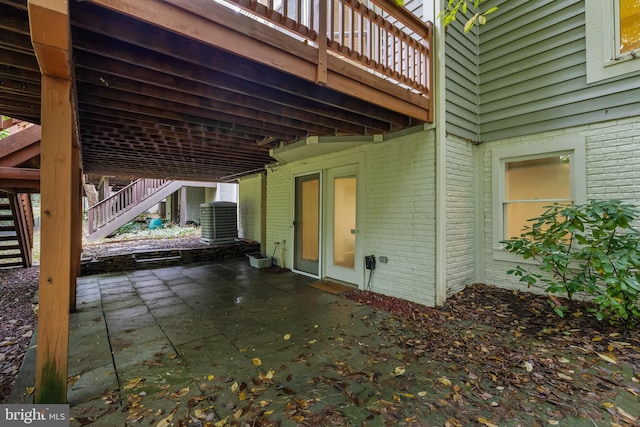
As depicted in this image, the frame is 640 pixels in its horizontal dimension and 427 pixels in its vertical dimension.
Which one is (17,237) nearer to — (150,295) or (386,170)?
(150,295)

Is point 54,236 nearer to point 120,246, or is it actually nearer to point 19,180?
point 19,180

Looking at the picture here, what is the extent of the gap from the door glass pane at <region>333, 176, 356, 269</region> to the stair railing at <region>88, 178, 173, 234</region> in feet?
30.4

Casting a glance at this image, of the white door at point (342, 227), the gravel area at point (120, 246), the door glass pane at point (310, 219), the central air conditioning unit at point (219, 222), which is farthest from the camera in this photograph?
the central air conditioning unit at point (219, 222)

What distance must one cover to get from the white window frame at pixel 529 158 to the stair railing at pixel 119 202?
11.7 metres

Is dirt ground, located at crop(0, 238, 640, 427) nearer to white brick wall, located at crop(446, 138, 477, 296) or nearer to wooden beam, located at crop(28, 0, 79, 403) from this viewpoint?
white brick wall, located at crop(446, 138, 477, 296)

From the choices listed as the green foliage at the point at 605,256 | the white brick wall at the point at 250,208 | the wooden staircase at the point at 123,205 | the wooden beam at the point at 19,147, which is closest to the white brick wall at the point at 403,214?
the green foliage at the point at 605,256

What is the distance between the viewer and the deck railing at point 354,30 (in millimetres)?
2339

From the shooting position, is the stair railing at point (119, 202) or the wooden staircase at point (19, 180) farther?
the stair railing at point (119, 202)

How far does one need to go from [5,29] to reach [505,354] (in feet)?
15.3

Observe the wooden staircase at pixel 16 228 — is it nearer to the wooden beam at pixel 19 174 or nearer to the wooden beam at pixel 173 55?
the wooden beam at pixel 19 174

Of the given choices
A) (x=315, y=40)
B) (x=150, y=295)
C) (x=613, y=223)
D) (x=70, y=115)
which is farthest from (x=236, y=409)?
(x=613, y=223)

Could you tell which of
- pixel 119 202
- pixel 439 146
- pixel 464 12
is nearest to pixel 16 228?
pixel 119 202

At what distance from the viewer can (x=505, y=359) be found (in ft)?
8.19

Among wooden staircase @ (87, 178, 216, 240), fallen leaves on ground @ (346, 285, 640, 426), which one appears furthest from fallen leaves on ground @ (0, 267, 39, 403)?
wooden staircase @ (87, 178, 216, 240)
